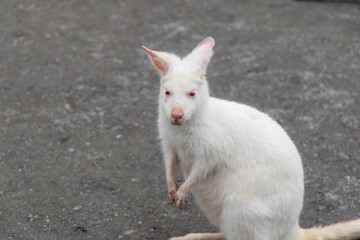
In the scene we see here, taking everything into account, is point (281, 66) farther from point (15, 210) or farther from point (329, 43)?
point (15, 210)

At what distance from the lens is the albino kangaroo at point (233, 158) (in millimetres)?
2576

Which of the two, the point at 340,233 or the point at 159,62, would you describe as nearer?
the point at 159,62

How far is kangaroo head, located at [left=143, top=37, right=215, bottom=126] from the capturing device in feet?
8.05

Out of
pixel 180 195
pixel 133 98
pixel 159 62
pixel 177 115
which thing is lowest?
pixel 133 98

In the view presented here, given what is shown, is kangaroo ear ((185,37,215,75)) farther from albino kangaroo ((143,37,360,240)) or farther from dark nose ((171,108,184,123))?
dark nose ((171,108,184,123))

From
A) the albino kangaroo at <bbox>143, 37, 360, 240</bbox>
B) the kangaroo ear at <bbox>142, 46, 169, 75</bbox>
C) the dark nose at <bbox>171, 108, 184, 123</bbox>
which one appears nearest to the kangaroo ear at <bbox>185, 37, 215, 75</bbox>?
the albino kangaroo at <bbox>143, 37, 360, 240</bbox>

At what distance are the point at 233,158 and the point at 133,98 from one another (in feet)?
6.94

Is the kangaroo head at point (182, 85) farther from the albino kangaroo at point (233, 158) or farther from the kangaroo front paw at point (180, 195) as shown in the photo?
the kangaroo front paw at point (180, 195)

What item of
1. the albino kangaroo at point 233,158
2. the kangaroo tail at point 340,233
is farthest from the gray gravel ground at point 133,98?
the albino kangaroo at point 233,158

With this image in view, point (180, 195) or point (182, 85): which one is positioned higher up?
point (182, 85)

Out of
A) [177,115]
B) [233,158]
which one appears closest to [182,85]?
[177,115]

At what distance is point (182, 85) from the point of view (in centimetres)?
250

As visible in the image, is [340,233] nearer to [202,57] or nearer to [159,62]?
[202,57]

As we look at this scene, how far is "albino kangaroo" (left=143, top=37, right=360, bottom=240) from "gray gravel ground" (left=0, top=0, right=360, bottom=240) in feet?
2.10
